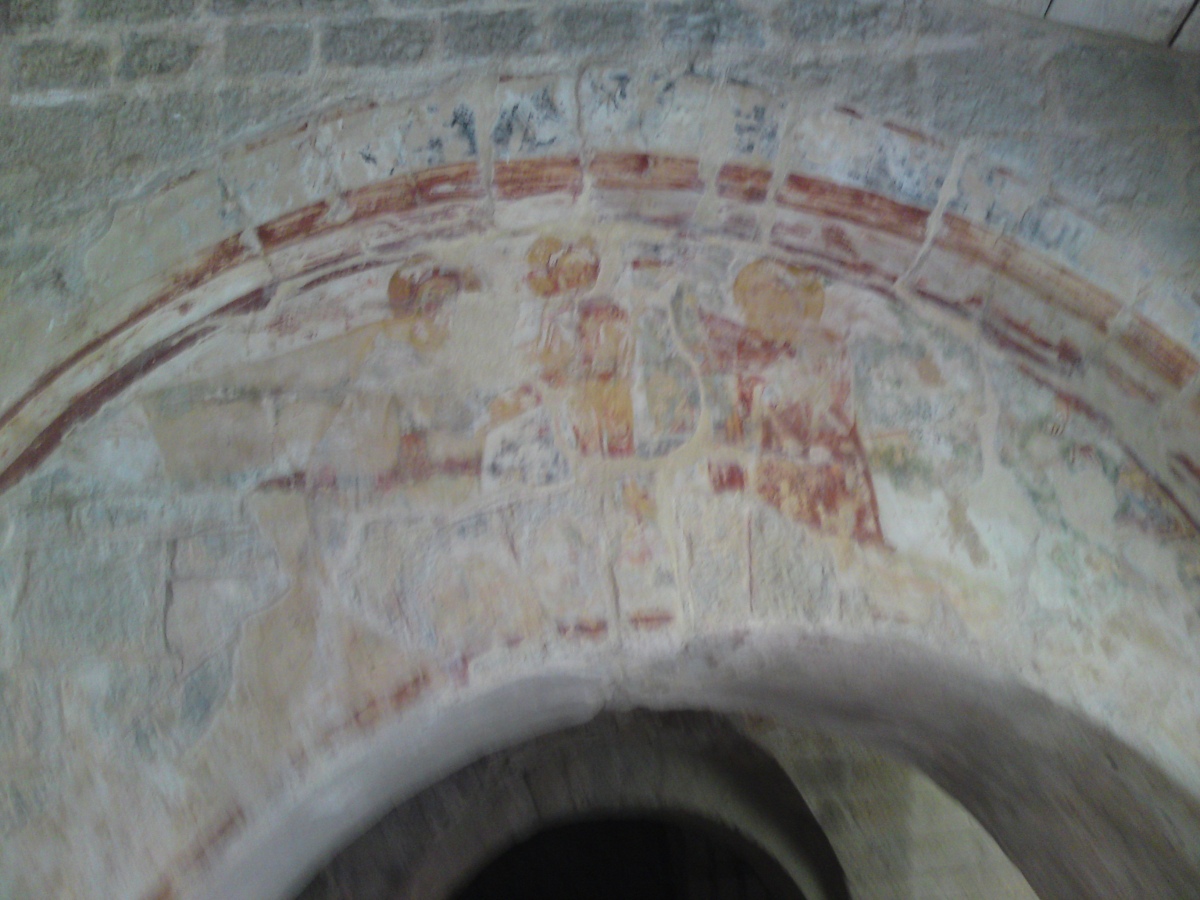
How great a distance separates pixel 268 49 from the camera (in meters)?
2.33

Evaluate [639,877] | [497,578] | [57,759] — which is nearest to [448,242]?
[497,578]

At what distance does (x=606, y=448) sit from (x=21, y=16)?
1644mm

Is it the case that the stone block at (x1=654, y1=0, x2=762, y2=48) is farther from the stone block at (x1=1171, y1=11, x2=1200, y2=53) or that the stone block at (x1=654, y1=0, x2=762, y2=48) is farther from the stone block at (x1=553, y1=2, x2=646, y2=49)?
the stone block at (x1=1171, y1=11, x2=1200, y2=53)

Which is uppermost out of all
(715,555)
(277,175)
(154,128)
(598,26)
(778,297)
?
(598,26)

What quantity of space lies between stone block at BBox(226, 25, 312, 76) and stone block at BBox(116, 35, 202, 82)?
85 mm

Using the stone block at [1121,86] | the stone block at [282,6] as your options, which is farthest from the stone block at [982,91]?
the stone block at [282,6]

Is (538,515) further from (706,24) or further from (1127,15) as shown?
(1127,15)

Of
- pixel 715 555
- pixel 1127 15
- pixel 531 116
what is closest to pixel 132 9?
pixel 531 116

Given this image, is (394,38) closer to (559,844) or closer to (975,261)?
(975,261)

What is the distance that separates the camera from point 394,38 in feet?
7.67

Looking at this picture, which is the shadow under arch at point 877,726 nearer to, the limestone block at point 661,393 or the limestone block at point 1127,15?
the limestone block at point 661,393

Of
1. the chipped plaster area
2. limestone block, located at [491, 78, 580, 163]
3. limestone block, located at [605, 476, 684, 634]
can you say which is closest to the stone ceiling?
the chipped plaster area

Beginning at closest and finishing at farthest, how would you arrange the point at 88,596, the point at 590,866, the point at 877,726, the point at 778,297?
the point at 88,596
the point at 778,297
the point at 877,726
the point at 590,866

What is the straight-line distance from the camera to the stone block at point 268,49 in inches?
91.3
